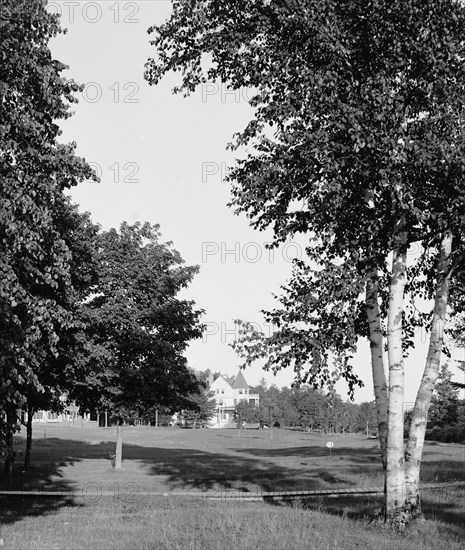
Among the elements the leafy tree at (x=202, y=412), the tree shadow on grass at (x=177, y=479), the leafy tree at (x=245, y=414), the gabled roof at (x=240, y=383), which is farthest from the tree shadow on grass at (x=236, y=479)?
the gabled roof at (x=240, y=383)

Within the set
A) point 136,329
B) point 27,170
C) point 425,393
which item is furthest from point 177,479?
point 27,170

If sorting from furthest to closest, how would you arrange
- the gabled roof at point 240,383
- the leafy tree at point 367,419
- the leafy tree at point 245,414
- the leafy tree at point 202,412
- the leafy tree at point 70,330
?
1. the gabled roof at point 240,383
2. the leafy tree at point 367,419
3. the leafy tree at point 245,414
4. the leafy tree at point 202,412
5. the leafy tree at point 70,330

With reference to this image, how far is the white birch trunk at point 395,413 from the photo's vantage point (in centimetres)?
1246

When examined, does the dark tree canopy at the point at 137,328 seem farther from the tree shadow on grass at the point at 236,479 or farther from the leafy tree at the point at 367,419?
the leafy tree at the point at 367,419

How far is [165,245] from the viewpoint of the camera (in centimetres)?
3219

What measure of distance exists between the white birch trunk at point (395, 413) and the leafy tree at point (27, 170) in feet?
22.4

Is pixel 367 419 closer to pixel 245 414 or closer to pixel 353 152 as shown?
pixel 245 414

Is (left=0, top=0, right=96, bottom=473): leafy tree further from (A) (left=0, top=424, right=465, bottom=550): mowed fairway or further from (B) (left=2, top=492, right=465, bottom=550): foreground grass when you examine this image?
(A) (left=0, top=424, right=465, bottom=550): mowed fairway

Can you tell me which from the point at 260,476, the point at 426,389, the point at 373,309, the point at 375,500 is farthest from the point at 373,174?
the point at 260,476

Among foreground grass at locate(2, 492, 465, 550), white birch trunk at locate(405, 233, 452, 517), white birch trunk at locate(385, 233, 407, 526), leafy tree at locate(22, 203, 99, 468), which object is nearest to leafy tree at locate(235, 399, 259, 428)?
leafy tree at locate(22, 203, 99, 468)

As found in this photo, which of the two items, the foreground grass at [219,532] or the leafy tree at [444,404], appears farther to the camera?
the leafy tree at [444,404]

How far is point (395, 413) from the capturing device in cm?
1284

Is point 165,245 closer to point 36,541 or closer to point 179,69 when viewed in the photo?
point 179,69

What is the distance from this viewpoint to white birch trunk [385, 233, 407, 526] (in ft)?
40.9
